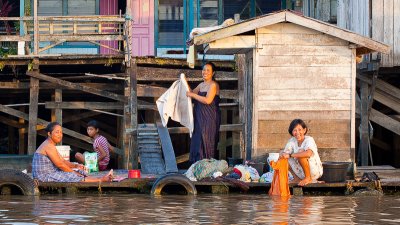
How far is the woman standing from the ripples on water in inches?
71.3

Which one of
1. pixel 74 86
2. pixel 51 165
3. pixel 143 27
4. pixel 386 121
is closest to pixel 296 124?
pixel 51 165

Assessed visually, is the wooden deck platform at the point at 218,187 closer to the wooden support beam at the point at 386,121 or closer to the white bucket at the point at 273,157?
the white bucket at the point at 273,157

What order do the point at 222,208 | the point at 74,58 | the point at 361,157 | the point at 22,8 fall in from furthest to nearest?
the point at 22,8
the point at 74,58
the point at 361,157
the point at 222,208

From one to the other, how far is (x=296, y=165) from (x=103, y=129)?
457 inches

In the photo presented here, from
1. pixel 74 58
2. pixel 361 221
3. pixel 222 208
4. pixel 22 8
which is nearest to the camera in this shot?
pixel 361 221

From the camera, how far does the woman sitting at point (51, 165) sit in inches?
675

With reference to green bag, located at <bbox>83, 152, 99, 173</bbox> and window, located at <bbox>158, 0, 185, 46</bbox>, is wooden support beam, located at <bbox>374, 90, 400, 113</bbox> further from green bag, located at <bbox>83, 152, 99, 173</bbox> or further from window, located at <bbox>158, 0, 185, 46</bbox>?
green bag, located at <bbox>83, 152, 99, 173</bbox>

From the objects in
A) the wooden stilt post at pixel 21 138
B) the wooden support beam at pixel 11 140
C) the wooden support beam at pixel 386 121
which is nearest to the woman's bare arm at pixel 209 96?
the wooden support beam at pixel 386 121

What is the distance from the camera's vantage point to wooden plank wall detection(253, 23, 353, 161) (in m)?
18.5

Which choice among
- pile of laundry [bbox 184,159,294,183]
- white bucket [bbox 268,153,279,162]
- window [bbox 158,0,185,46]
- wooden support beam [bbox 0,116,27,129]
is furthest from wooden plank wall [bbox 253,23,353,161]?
wooden support beam [bbox 0,116,27,129]

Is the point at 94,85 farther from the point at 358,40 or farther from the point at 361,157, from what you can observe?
the point at 358,40

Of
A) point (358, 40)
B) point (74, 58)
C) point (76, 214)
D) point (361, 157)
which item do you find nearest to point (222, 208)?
point (76, 214)

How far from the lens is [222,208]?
14820mm

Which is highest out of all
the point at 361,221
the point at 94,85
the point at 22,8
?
the point at 22,8
